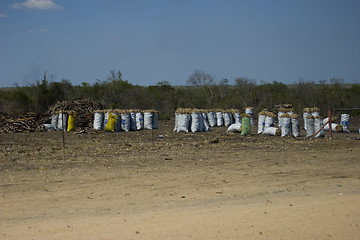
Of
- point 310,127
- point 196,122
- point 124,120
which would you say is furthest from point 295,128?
point 124,120

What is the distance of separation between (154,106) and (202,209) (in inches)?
1334

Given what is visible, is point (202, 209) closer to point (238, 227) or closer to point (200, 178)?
point (238, 227)

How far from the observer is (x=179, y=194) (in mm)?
7625

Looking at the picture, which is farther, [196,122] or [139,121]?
[139,121]

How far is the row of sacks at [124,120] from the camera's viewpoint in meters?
21.5

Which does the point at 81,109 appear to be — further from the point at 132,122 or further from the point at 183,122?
the point at 183,122

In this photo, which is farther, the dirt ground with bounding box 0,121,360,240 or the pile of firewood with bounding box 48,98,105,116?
the pile of firewood with bounding box 48,98,105,116

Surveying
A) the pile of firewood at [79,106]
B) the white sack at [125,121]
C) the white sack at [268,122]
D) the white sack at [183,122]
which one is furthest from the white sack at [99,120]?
the white sack at [268,122]

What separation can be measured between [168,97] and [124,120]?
69.8 feet

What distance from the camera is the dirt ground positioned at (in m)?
5.72

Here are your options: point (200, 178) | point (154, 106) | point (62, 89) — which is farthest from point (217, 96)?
point (200, 178)

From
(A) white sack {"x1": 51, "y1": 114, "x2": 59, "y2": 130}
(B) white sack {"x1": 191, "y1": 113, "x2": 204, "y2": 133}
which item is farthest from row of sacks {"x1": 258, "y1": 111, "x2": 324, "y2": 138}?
(A) white sack {"x1": 51, "y1": 114, "x2": 59, "y2": 130}

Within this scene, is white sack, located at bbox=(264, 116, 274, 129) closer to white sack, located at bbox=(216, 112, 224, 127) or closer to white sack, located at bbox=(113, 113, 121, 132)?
white sack, located at bbox=(216, 112, 224, 127)

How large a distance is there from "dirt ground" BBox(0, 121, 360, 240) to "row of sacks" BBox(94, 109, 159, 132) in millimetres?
8108
